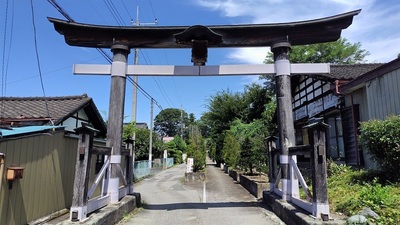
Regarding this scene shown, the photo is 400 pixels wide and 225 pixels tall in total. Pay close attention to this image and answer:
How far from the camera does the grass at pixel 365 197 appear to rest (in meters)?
4.74

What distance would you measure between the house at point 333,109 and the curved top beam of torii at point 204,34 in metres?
3.32

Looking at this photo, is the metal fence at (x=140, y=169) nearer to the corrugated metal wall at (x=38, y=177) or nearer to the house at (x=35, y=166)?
→ the house at (x=35, y=166)

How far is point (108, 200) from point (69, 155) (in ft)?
6.12

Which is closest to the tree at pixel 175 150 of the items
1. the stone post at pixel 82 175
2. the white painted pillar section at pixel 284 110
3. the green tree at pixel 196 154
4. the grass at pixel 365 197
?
the green tree at pixel 196 154

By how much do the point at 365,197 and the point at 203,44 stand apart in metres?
5.49

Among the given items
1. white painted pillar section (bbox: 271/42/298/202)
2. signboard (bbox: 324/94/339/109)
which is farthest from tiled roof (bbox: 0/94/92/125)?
signboard (bbox: 324/94/339/109)

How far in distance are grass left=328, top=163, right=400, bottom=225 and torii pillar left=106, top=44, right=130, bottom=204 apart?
5.29m

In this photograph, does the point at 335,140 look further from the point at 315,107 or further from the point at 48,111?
the point at 48,111

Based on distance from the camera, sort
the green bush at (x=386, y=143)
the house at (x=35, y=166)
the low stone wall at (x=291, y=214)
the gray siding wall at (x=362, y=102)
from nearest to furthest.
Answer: the low stone wall at (x=291, y=214), the house at (x=35, y=166), the green bush at (x=386, y=143), the gray siding wall at (x=362, y=102)

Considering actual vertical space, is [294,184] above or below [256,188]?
above

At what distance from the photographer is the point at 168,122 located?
9956cm

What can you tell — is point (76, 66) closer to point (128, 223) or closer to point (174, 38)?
point (174, 38)

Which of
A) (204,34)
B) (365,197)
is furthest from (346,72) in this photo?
(365,197)

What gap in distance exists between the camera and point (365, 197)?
218 inches
